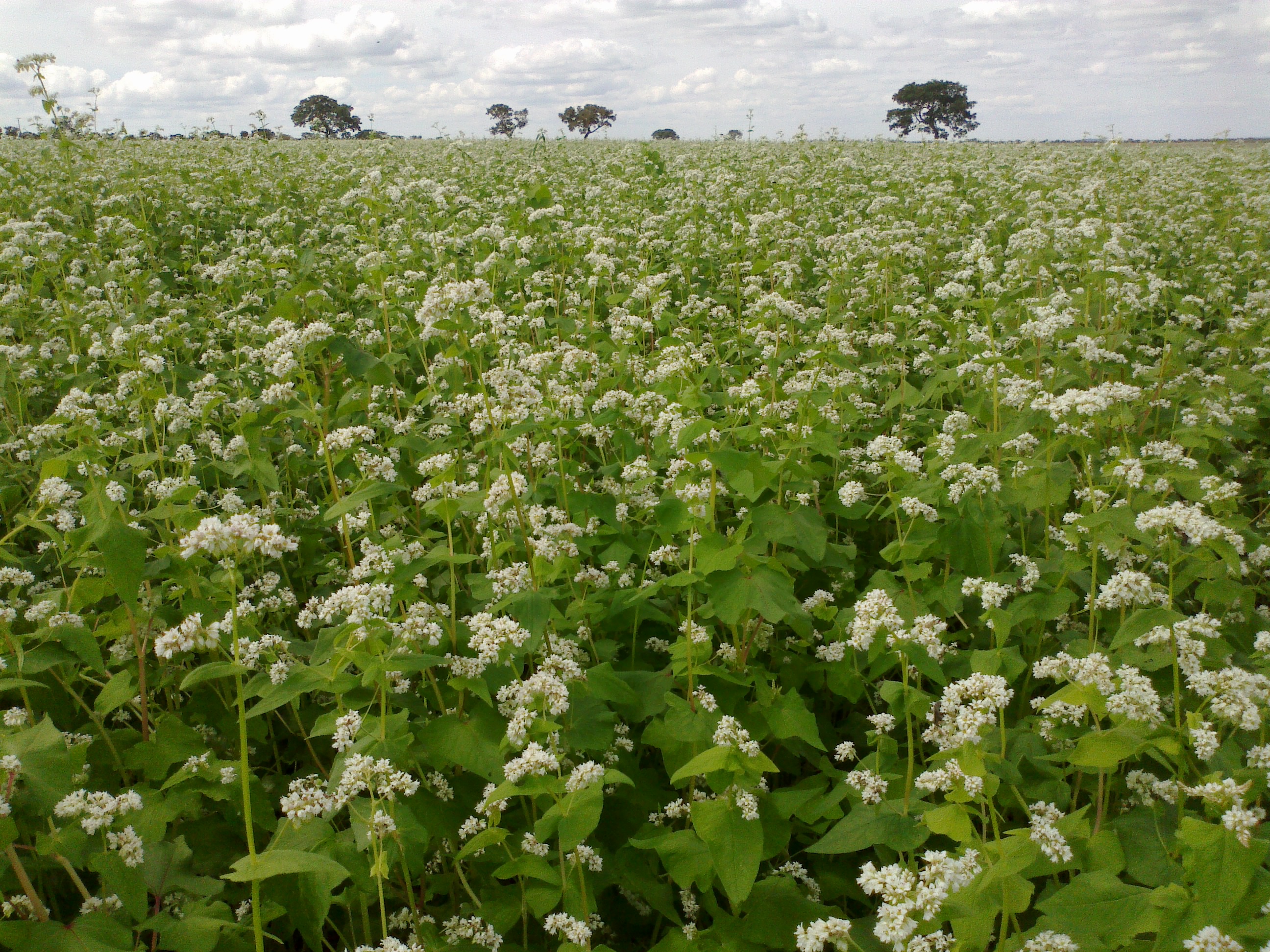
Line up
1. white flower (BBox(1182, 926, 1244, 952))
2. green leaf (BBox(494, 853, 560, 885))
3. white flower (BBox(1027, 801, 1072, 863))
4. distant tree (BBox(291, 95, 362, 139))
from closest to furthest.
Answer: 1. white flower (BBox(1182, 926, 1244, 952))
2. white flower (BBox(1027, 801, 1072, 863))
3. green leaf (BBox(494, 853, 560, 885))
4. distant tree (BBox(291, 95, 362, 139))

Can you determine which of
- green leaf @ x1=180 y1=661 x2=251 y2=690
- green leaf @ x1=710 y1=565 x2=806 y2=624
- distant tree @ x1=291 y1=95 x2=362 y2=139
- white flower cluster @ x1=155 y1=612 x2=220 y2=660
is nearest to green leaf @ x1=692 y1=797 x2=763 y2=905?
green leaf @ x1=710 y1=565 x2=806 y2=624

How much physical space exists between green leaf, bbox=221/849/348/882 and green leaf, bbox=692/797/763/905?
1220 mm

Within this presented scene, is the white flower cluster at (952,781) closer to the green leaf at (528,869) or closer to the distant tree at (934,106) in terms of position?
the green leaf at (528,869)

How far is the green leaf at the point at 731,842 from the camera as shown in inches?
103

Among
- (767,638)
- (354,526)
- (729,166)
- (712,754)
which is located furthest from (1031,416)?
(729,166)

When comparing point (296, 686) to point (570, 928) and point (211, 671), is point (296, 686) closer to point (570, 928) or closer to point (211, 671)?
point (211, 671)

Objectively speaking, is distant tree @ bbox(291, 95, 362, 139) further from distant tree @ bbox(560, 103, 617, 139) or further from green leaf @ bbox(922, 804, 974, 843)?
green leaf @ bbox(922, 804, 974, 843)

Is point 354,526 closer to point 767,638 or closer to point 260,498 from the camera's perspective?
point 260,498

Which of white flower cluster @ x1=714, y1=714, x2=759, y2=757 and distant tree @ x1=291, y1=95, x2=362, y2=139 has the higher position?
distant tree @ x1=291, y1=95, x2=362, y2=139

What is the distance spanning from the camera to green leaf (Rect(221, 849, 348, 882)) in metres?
2.21

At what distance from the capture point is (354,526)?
13.7ft

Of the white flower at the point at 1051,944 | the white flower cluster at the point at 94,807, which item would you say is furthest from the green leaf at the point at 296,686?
the white flower at the point at 1051,944

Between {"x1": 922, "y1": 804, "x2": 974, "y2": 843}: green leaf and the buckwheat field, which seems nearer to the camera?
{"x1": 922, "y1": 804, "x2": 974, "y2": 843}: green leaf

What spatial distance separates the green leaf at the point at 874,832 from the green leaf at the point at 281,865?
1.66m
